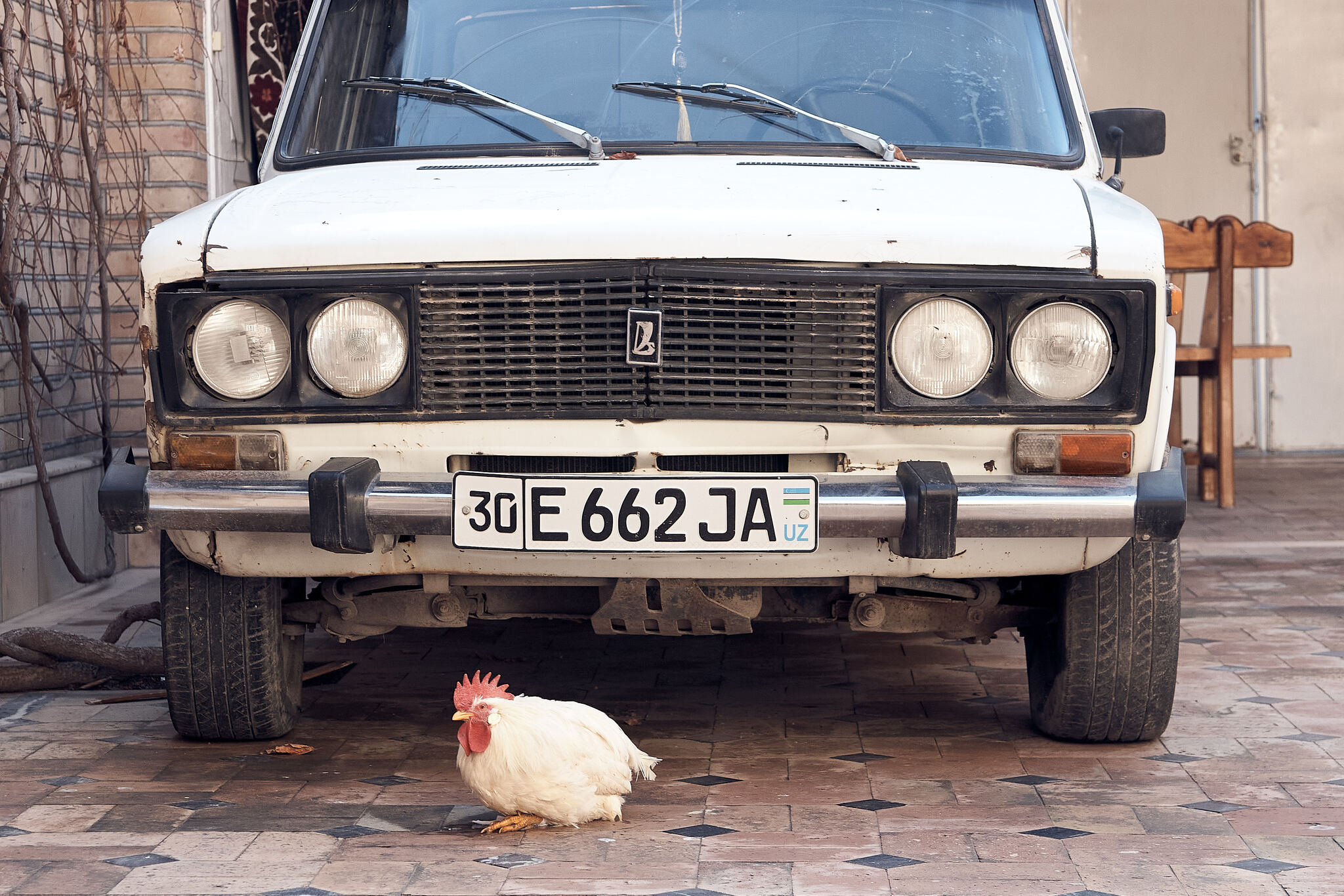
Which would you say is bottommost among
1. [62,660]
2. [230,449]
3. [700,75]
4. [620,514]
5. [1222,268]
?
[62,660]

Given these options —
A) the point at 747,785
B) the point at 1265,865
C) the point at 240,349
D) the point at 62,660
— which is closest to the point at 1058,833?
the point at 1265,865

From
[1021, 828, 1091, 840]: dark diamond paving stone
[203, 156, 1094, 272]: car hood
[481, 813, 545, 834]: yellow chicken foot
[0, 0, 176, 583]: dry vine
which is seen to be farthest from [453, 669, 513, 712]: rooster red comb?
[0, 0, 176, 583]: dry vine

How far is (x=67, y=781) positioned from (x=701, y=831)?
152cm

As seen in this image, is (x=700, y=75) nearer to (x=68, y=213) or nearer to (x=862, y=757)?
(x=862, y=757)

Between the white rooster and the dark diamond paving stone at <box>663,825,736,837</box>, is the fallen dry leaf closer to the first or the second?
the white rooster

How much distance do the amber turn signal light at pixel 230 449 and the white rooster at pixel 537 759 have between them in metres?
0.64

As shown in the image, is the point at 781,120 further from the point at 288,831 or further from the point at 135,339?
the point at 135,339

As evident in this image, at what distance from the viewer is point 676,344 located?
3.23m

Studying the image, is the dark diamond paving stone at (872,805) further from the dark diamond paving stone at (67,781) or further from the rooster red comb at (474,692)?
the dark diamond paving stone at (67,781)

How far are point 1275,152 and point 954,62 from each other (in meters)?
6.70

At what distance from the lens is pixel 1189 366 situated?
8375 millimetres

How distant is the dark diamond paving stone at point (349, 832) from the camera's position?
319 cm

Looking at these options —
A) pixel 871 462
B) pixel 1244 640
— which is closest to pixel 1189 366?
pixel 1244 640

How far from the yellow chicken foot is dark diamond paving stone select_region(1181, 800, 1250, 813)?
138 centimetres
